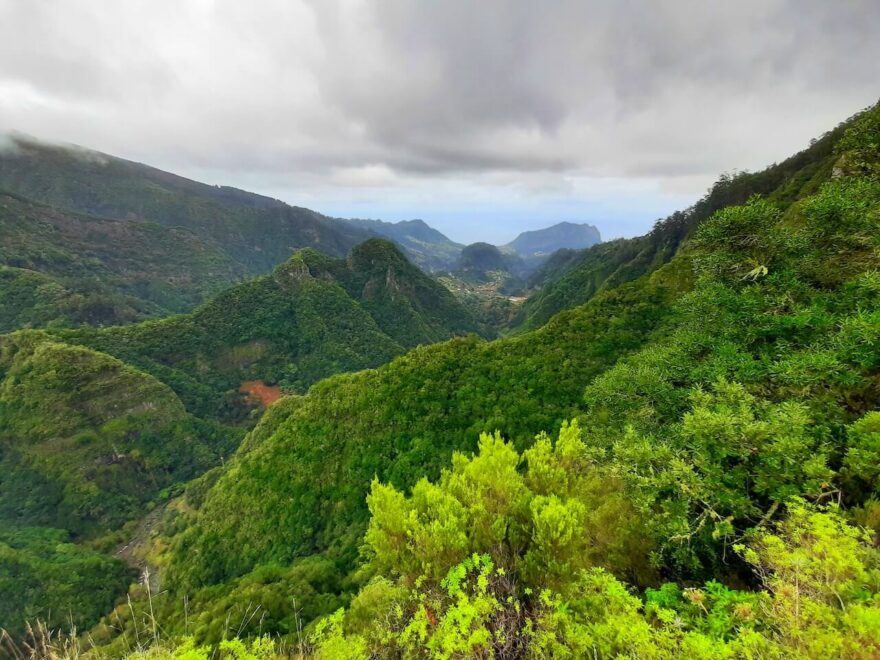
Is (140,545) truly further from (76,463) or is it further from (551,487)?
(551,487)

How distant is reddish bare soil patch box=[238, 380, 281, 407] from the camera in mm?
100625

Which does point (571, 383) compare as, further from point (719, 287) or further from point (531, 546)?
point (531, 546)

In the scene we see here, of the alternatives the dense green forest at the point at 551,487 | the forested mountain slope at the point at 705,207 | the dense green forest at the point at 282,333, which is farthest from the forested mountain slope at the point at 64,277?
the forested mountain slope at the point at 705,207

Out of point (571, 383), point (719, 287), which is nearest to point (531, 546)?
point (719, 287)

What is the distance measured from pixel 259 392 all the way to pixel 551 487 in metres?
105

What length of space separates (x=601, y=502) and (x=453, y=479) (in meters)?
5.10

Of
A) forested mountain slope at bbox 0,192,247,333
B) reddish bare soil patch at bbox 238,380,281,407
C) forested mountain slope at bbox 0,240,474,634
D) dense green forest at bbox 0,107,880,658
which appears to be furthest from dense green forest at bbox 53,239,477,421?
forested mountain slope at bbox 0,192,247,333

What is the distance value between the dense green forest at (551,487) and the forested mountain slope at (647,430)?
104 millimetres

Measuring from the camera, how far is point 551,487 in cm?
1315

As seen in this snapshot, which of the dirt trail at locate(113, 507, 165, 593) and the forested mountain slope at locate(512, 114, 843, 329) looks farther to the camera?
the forested mountain slope at locate(512, 114, 843, 329)

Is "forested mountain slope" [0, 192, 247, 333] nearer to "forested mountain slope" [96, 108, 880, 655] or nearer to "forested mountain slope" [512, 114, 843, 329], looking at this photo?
"forested mountain slope" [96, 108, 880, 655]

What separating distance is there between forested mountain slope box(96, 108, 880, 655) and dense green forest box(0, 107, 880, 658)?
104 mm

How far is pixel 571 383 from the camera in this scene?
106 ft

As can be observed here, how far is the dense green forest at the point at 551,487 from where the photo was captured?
7.29 meters
